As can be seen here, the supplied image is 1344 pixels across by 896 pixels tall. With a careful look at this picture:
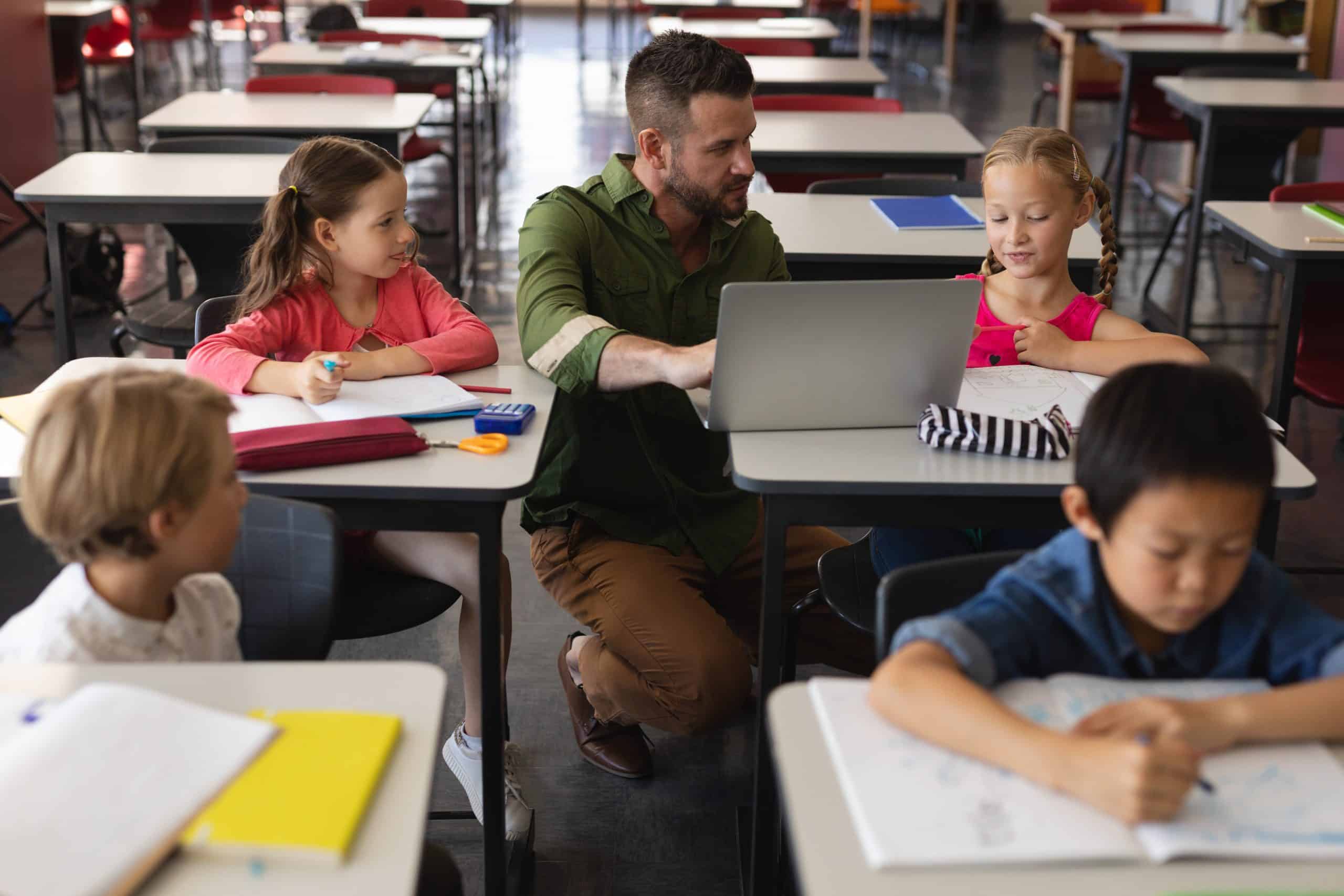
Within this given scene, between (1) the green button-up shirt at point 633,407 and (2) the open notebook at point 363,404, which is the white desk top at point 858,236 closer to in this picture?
(1) the green button-up shirt at point 633,407

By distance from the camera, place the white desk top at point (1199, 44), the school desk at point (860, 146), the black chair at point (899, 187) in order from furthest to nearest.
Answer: the white desk top at point (1199, 44) < the school desk at point (860, 146) < the black chair at point (899, 187)

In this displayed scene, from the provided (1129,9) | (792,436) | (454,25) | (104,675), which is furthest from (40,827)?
(1129,9)

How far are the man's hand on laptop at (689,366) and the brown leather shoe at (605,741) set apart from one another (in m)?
0.62

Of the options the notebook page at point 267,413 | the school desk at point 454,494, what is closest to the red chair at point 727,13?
the notebook page at point 267,413

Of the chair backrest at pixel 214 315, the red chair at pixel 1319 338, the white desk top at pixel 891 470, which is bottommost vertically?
the red chair at pixel 1319 338

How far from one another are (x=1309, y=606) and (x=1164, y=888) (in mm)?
416

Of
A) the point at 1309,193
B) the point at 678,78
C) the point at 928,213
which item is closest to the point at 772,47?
the point at 1309,193

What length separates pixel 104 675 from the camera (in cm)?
116

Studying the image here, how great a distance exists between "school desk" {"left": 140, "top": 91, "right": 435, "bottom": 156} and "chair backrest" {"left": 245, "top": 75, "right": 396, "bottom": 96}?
0.04m

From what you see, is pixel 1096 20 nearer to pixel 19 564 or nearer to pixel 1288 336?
pixel 1288 336

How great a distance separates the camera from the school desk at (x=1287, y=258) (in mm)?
2812

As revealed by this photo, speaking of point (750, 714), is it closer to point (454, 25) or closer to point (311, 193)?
point (311, 193)

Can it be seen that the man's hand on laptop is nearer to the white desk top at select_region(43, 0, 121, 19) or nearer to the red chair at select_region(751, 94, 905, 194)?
the red chair at select_region(751, 94, 905, 194)

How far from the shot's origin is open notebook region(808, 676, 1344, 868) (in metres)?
0.94
